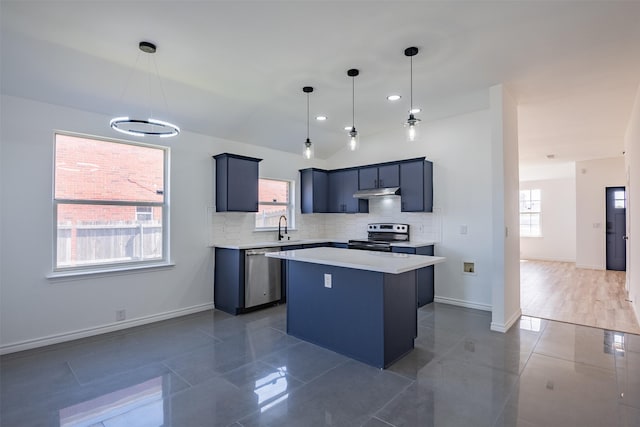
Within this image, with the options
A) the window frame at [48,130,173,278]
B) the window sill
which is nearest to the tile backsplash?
the window frame at [48,130,173,278]

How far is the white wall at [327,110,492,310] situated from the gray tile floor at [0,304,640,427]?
1.07 m

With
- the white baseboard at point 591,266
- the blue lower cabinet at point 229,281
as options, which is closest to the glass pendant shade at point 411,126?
the blue lower cabinet at point 229,281

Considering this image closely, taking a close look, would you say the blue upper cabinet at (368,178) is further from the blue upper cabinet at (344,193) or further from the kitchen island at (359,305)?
the kitchen island at (359,305)

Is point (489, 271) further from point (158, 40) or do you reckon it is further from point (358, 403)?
point (158, 40)

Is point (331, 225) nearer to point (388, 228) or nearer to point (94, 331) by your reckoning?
point (388, 228)

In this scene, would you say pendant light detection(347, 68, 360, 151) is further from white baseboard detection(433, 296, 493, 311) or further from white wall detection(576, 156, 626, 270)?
white wall detection(576, 156, 626, 270)

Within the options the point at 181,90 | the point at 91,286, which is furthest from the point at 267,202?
the point at 91,286

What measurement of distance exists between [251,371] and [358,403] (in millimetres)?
985

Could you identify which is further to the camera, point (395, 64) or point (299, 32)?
point (395, 64)

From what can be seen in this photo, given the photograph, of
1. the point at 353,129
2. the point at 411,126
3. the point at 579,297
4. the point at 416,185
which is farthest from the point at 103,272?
the point at 579,297

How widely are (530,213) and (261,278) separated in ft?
30.5

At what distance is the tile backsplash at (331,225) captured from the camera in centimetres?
491

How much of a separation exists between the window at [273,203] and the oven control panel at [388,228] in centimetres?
151

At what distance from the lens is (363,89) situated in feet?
12.4
